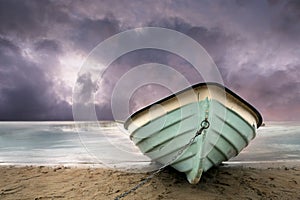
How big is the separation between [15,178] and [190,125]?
4.25 meters

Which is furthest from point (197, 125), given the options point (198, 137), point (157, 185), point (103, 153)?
point (103, 153)

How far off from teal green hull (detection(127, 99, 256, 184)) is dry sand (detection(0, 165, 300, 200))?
623 mm

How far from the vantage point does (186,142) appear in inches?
166

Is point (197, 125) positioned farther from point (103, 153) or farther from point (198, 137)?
point (103, 153)

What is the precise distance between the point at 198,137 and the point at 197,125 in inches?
6.9

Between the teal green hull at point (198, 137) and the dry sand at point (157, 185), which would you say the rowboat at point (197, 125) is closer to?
the teal green hull at point (198, 137)

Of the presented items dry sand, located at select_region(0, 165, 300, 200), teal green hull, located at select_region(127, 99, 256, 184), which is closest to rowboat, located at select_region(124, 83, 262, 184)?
teal green hull, located at select_region(127, 99, 256, 184)

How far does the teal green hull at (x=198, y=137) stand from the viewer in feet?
13.1

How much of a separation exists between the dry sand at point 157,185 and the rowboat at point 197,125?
0.62 m

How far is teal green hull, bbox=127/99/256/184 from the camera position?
13.1ft

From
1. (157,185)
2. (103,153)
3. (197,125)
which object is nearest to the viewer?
(197,125)

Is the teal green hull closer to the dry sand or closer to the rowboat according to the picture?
the rowboat

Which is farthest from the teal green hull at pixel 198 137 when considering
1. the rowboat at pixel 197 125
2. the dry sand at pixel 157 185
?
the dry sand at pixel 157 185

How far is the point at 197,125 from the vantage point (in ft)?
13.1
